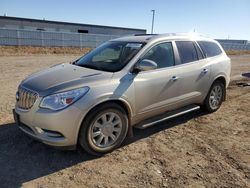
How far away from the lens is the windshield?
4332mm

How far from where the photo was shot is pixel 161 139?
4.57 metres

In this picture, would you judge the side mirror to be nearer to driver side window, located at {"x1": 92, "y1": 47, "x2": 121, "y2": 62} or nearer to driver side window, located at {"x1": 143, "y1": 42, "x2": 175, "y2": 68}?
driver side window, located at {"x1": 143, "y1": 42, "x2": 175, "y2": 68}

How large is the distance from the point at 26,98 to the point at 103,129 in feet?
3.97

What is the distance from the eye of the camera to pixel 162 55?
475 cm

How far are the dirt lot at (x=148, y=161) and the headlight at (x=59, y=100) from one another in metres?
0.84

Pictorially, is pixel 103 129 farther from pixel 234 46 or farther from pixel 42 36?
pixel 234 46

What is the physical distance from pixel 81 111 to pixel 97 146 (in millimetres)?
669

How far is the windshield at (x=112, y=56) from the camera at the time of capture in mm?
4332

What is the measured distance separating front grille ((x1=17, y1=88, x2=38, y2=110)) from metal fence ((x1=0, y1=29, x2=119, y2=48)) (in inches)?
928

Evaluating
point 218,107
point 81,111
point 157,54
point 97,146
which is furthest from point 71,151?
point 218,107

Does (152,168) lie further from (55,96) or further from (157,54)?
(157,54)

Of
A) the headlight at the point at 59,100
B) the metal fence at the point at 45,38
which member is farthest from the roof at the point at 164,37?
the metal fence at the point at 45,38

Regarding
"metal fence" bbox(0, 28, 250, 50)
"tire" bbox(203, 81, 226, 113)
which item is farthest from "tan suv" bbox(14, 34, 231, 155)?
"metal fence" bbox(0, 28, 250, 50)

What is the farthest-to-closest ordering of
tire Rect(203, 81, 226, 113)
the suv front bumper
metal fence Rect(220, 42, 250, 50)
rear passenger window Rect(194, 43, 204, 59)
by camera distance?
metal fence Rect(220, 42, 250, 50)
tire Rect(203, 81, 226, 113)
rear passenger window Rect(194, 43, 204, 59)
the suv front bumper
